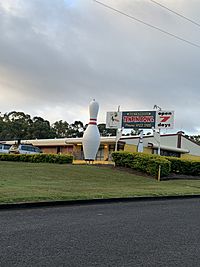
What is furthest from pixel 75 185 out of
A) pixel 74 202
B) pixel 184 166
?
pixel 184 166

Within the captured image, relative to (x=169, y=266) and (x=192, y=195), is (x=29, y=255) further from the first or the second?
(x=192, y=195)

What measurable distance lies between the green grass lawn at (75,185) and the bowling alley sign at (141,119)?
13543 millimetres

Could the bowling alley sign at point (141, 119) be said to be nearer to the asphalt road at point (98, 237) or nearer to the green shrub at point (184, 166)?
the green shrub at point (184, 166)

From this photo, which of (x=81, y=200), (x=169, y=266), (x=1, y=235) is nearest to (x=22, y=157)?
(x=81, y=200)

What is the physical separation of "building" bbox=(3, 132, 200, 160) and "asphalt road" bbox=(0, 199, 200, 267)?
3151 centimetres

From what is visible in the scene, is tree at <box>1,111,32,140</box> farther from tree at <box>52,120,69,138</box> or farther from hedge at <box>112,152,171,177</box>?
hedge at <box>112,152,171,177</box>

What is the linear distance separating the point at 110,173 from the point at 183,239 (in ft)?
53.9

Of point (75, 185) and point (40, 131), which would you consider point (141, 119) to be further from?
point (40, 131)

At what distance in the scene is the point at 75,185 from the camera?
661 inches

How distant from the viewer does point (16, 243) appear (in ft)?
20.5

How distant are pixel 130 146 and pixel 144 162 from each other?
20.8m

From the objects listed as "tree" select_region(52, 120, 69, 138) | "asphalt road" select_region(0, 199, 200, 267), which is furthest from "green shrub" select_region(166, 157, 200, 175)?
"tree" select_region(52, 120, 69, 138)

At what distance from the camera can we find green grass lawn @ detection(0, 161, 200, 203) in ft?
41.0

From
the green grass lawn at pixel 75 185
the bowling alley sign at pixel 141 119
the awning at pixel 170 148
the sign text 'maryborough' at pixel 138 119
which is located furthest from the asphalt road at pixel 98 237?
the awning at pixel 170 148
